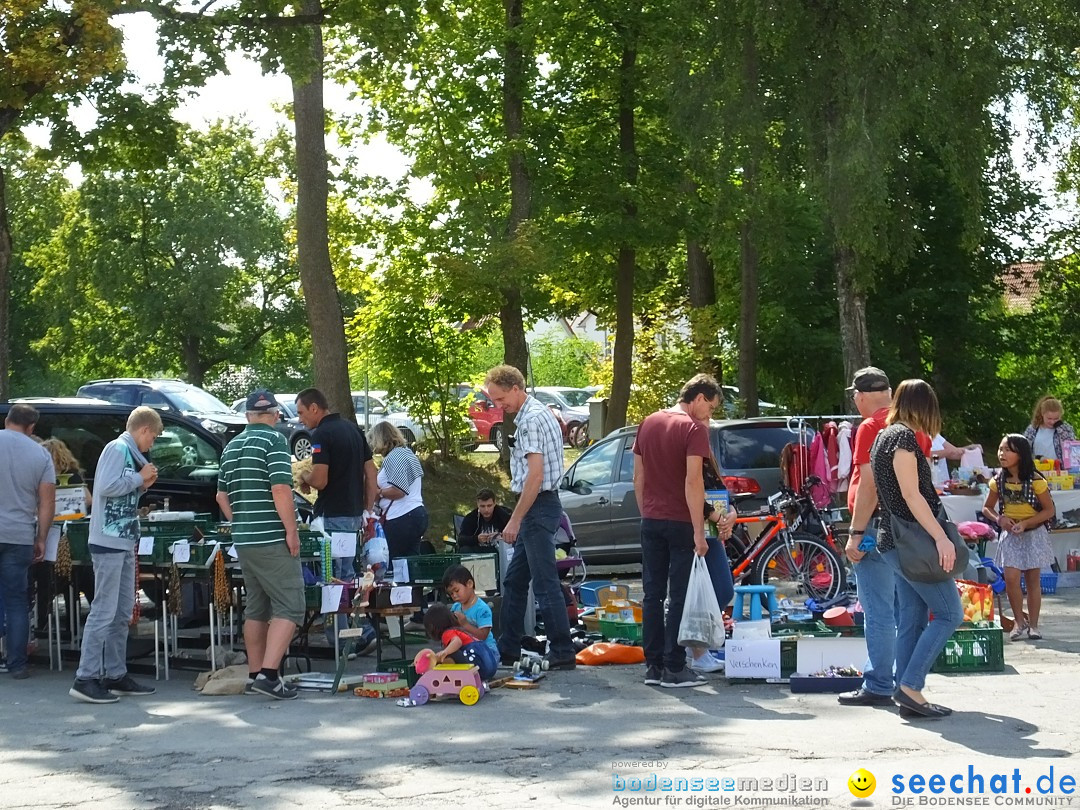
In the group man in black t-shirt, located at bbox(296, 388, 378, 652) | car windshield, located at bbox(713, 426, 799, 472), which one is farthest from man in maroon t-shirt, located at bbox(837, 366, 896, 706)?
car windshield, located at bbox(713, 426, 799, 472)

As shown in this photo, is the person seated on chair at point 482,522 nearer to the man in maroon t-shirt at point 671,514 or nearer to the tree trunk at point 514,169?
the man in maroon t-shirt at point 671,514

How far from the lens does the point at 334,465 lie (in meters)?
11.1

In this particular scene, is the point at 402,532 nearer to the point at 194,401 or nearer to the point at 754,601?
the point at 754,601

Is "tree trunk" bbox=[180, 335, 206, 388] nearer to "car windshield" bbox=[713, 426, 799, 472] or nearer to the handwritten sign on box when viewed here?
"car windshield" bbox=[713, 426, 799, 472]

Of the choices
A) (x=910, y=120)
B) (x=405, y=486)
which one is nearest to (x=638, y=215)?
(x=910, y=120)

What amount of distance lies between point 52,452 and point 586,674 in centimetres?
474

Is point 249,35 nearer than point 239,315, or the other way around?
point 249,35

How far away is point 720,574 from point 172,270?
144 ft

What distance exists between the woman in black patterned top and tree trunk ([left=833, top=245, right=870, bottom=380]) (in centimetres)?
1411

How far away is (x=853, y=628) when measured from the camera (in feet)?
34.0

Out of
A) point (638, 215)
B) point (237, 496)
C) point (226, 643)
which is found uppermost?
point (638, 215)

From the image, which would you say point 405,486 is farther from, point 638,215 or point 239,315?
point 239,315

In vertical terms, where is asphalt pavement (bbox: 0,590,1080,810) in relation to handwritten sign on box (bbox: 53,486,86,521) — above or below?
below

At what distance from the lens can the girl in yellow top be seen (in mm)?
11219
